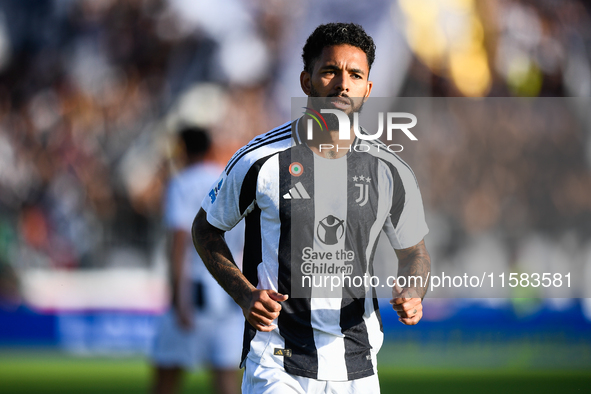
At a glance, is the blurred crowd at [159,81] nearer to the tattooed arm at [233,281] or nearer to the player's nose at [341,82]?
the player's nose at [341,82]

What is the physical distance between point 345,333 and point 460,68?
283 inches

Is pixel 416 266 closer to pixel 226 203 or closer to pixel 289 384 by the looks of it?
pixel 289 384

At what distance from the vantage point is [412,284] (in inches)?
91.0

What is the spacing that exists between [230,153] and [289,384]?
694cm

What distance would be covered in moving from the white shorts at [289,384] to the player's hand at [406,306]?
0.97 feet

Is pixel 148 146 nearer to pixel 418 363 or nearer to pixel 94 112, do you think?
pixel 94 112

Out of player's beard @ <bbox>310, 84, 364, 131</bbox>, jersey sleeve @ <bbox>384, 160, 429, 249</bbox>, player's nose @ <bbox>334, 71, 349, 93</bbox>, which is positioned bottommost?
jersey sleeve @ <bbox>384, 160, 429, 249</bbox>

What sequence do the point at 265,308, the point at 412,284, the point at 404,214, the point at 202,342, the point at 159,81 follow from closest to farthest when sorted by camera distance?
the point at 265,308 → the point at 412,284 → the point at 404,214 → the point at 202,342 → the point at 159,81

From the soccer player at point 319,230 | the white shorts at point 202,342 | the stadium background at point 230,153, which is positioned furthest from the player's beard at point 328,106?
the stadium background at point 230,153

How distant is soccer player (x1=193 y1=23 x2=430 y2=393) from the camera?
229 cm

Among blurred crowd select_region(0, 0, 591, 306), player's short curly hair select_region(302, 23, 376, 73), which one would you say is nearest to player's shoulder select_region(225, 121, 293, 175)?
player's short curly hair select_region(302, 23, 376, 73)

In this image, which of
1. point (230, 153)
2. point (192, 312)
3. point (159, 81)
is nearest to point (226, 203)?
point (192, 312)

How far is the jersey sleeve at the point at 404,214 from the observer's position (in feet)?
8.09

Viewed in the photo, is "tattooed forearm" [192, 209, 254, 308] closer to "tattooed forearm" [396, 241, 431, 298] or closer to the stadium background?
"tattooed forearm" [396, 241, 431, 298]
